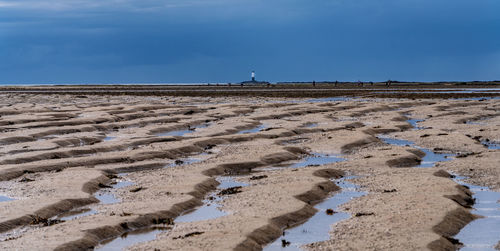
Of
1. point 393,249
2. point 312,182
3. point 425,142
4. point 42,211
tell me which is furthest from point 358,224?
point 425,142

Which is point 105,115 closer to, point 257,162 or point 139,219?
point 257,162

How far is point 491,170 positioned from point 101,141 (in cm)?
1270

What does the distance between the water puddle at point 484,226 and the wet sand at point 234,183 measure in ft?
0.57

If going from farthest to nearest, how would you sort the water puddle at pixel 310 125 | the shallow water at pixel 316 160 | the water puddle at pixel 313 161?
1. the water puddle at pixel 310 125
2. the shallow water at pixel 316 160
3. the water puddle at pixel 313 161

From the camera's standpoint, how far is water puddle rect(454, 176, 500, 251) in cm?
→ 1013

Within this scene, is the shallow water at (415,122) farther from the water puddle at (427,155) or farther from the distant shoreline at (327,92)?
the distant shoreline at (327,92)

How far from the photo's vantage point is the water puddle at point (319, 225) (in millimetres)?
10219

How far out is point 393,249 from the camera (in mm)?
9461

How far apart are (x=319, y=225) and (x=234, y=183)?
4457 mm

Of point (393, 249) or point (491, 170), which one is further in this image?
point (491, 170)

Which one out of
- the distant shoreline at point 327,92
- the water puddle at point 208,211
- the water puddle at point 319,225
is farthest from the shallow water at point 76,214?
the distant shoreline at point 327,92

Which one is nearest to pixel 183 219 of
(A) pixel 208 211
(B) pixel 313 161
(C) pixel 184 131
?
(A) pixel 208 211

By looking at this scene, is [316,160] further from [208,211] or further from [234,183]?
[208,211]

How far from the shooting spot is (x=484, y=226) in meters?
11.2
